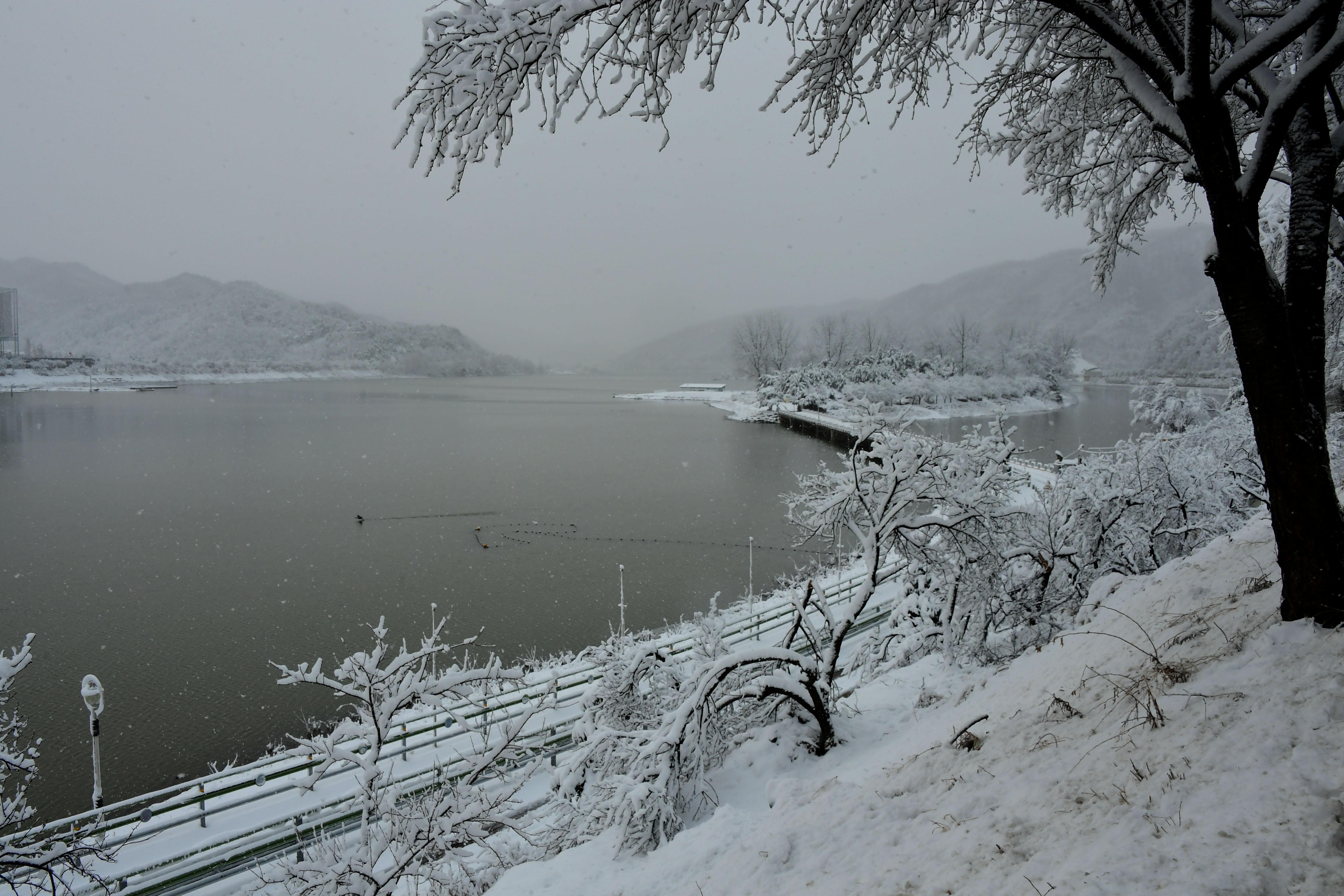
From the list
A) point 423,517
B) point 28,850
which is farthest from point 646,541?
point 28,850

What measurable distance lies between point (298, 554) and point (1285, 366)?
25.3 m

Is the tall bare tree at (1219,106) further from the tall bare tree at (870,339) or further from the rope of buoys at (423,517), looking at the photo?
the tall bare tree at (870,339)

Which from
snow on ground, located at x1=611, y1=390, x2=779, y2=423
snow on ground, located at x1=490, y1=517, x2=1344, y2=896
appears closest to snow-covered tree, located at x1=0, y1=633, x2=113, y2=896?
snow on ground, located at x1=490, y1=517, x2=1344, y2=896

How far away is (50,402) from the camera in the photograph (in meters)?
77.4

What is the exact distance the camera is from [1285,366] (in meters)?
3.41

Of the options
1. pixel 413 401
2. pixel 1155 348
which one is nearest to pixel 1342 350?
pixel 413 401

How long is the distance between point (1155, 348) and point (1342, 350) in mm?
137862

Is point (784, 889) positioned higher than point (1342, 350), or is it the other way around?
point (1342, 350)

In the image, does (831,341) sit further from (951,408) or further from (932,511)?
(932,511)

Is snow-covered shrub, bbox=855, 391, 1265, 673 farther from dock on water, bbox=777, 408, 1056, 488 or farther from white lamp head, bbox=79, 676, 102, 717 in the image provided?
dock on water, bbox=777, 408, 1056, 488

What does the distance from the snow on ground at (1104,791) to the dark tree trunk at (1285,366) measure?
32cm

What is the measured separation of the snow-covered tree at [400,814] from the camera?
5152mm

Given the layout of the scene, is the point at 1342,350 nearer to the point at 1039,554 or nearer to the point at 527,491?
the point at 1039,554

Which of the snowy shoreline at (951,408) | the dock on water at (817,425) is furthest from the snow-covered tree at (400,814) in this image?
the snowy shoreline at (951,408)
